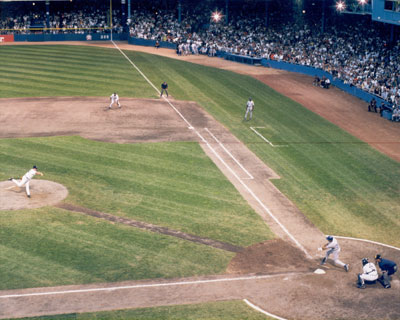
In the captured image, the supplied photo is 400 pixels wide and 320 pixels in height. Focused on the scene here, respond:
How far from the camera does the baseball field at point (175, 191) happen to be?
728 inches

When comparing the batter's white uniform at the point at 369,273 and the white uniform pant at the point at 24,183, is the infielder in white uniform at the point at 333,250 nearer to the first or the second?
the batter's white uniform at the point at 369,273

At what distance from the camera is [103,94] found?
46.8 meters

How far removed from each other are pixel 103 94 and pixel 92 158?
17.5 metres

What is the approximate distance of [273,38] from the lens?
6862 cm

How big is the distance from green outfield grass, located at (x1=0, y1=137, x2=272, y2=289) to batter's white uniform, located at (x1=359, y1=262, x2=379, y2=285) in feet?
14.9

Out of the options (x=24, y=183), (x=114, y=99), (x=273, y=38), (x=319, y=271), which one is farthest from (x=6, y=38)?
(x=319, y=271)

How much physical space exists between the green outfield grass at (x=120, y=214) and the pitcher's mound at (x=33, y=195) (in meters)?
0.51

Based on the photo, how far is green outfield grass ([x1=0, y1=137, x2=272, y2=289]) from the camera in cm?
1872

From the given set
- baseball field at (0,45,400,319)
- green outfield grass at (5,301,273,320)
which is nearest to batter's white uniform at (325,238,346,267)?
baseball field at (0,45,400,319)

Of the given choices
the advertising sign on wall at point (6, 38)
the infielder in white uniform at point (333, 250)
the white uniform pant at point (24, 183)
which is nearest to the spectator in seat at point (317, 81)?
the white uniform pant at point (24, 183)

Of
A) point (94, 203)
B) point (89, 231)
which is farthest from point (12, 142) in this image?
point (89, 231)

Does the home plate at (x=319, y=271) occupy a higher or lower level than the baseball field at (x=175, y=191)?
lower

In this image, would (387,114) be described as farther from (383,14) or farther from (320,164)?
(320,164)

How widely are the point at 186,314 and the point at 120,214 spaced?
317 inches
